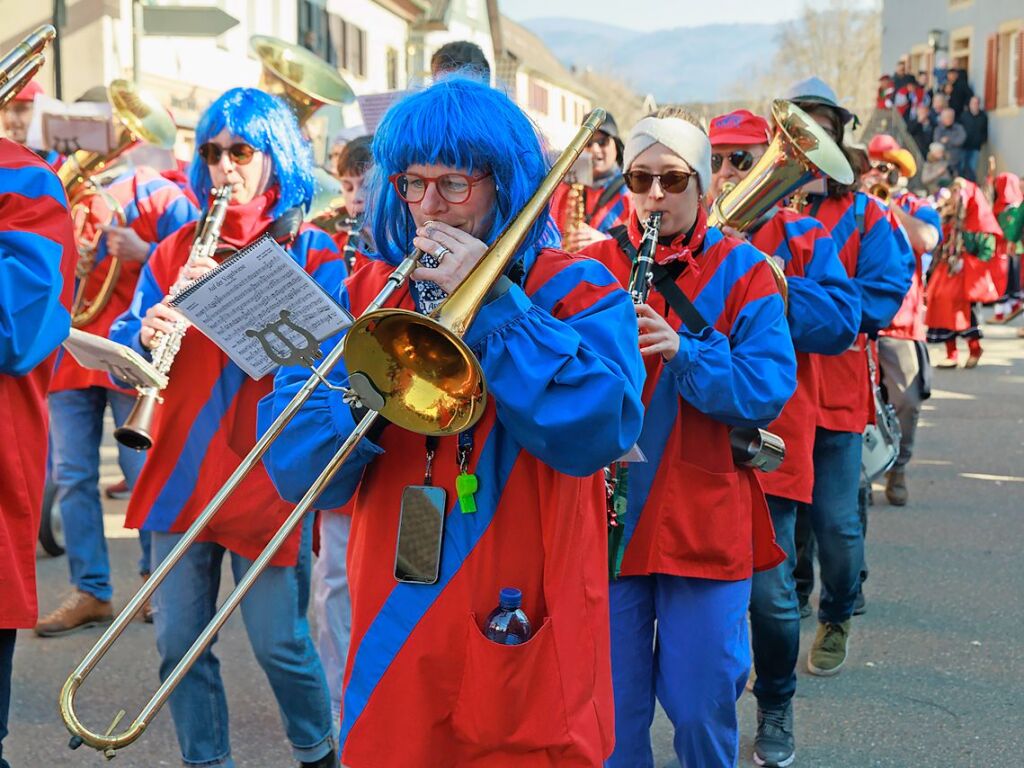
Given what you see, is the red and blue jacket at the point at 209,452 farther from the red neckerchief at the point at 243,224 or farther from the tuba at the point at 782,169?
the tuba at the point at 782,169

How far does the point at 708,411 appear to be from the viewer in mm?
3217

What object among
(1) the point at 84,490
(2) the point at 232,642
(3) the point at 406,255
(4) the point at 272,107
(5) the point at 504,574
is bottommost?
(2) the point at 232,642

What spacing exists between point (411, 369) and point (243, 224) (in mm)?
1666

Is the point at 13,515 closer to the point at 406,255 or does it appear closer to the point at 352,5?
the point at 406,255

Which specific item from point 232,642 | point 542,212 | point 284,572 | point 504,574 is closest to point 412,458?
point 504,574

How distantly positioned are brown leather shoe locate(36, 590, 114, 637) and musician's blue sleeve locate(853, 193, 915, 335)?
3.10 meters

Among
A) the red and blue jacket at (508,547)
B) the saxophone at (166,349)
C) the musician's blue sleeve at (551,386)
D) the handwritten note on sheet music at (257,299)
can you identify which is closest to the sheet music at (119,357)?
the saxophone at (166,349)

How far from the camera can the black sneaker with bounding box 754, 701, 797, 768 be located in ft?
13.9

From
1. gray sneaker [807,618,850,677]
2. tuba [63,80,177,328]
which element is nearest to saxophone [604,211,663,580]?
gray sneaker [807,618,850,677]

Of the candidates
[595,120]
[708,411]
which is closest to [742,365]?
Result: [708,411]

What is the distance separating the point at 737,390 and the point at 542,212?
95cm

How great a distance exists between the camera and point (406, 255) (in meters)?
2.57

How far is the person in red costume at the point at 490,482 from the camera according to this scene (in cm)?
232

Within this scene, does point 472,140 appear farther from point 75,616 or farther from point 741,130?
point 75,616
